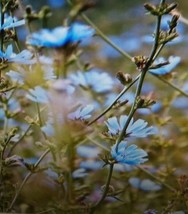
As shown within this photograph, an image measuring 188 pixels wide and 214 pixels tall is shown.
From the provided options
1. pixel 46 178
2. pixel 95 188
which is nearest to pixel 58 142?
pixel 46 178

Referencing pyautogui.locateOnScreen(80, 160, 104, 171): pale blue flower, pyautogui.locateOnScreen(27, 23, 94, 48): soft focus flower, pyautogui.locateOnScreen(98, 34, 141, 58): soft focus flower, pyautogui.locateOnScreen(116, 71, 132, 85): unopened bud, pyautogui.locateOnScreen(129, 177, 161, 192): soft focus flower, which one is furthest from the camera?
pyautogui.locateOnScreen(98, 34, 141, 58): soft focus flower

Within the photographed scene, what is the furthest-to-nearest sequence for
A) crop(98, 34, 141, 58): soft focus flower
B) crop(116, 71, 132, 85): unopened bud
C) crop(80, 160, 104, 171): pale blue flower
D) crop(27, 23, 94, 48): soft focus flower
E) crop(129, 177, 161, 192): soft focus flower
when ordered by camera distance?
crop(98, 34, 141, 58): soft focus flower → crop(80, 160, 104, 171): pale blue flower → crop(129, 177, 161, 192): soft focus flower → crop(116, 71, 132, 85): unopened bud → crop(27, 23, 94, 48): soft focus flower

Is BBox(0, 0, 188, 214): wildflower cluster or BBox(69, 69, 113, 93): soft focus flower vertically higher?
BBox(0, 0, 188, 214): wildflower cluster

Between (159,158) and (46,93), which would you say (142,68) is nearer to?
(46,93)

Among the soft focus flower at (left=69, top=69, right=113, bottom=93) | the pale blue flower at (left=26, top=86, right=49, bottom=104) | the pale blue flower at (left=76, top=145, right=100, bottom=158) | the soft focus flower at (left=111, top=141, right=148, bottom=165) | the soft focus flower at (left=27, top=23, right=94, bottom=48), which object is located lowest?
the pale blue flower at (left=76, top=145, right=100, bottom=158)

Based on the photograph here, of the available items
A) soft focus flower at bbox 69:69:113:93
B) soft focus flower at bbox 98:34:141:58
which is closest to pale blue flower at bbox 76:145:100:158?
soft focus flower at bbox 69:69:113:93

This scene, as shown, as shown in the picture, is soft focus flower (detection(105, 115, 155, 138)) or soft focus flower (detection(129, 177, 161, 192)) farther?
soft focus flower (detection(129, 177, 161, 192))

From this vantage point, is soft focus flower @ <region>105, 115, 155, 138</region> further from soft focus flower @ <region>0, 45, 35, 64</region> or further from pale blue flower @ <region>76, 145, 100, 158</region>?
pale blue flower @ <region>76, 145, 100, 158</region>

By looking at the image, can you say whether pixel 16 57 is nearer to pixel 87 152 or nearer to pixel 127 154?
pixel 127 154

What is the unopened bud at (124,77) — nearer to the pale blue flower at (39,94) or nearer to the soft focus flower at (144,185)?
the pale blue flower at (39,94)

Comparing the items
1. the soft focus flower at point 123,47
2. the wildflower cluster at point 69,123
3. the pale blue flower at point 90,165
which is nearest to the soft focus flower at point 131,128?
the wildflower cluster at point 69,123
